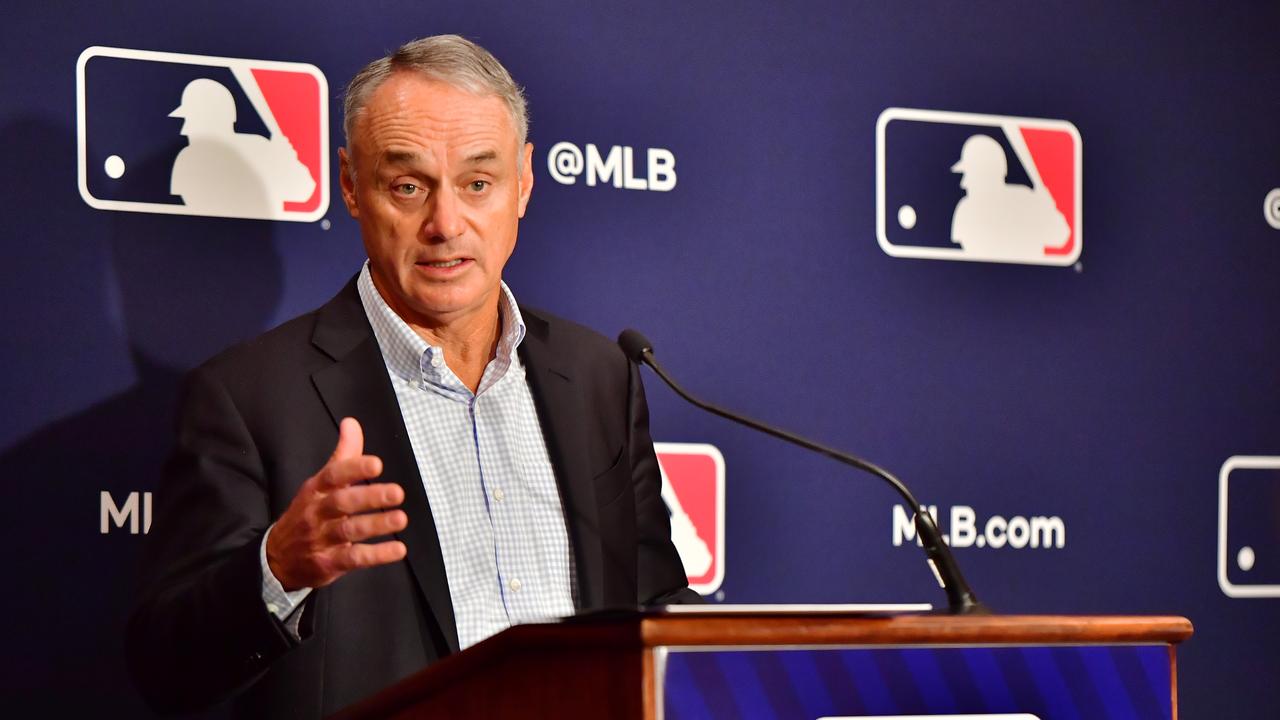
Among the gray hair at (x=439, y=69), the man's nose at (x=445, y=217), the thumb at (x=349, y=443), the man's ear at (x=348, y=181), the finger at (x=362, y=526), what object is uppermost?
the gray hair at (x=439, y=69)

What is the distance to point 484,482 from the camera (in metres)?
2.19

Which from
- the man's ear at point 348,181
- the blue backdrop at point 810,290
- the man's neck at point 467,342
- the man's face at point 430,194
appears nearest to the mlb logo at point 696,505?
the blue backdrop at point 810,290

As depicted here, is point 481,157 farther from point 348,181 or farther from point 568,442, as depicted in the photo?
point 568,442

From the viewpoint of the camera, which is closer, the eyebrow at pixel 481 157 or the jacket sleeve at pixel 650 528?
the eyebrow at pixel 481 157

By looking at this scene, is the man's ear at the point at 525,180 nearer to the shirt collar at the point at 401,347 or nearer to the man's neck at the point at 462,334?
the man's neck at the point at 462,334

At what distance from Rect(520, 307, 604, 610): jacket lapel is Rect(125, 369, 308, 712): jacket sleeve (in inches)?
18.2

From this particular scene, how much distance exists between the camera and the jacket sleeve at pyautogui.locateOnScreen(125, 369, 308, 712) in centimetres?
162

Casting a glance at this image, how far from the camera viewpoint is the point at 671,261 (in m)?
2.78

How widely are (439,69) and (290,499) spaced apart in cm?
71

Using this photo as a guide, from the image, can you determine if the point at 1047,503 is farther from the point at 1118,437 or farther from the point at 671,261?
the point at 671,261

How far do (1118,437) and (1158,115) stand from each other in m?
0.72

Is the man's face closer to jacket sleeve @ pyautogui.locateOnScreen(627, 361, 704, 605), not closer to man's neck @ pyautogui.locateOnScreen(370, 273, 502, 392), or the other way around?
man's neck @ pyautogui.locateOnScreen(370, 273, 502, 392)

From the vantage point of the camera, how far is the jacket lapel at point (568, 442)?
86.5 inches

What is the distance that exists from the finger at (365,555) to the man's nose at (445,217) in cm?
89
